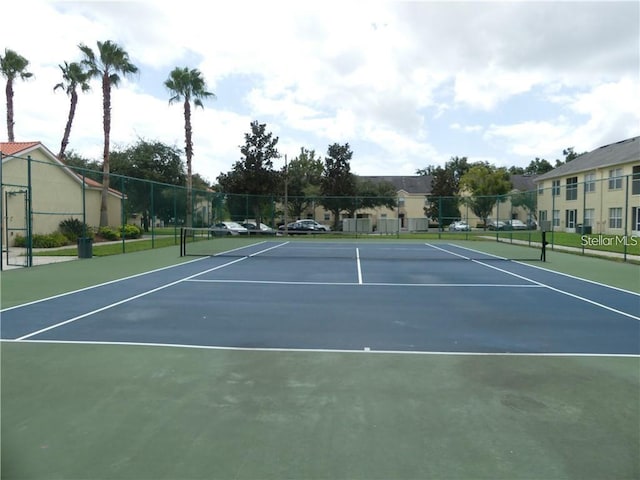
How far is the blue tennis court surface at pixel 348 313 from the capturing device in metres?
6.46

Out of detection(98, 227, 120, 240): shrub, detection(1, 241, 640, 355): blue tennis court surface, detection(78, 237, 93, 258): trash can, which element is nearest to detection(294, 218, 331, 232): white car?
detection(98, 227, 120, 240): shrub

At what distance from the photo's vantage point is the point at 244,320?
7.67 metres

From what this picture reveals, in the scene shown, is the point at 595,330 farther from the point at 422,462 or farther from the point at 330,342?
the point at 422,462

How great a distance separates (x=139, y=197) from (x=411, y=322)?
79.1 feet

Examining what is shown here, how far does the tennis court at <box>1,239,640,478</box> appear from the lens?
3.36 m

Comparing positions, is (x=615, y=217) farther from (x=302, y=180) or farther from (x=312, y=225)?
(x=302, y=180)

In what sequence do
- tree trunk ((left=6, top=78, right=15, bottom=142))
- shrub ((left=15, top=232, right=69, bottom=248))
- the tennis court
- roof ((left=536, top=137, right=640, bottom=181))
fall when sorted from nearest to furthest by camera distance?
the tennis court → shrub ((left=15, top=232, right=69, bottom=248)) → tree trunk ((left=6, top=78, right=15, bottom=142)) → roof ((left=536, top=137, right=640, bottom=181))

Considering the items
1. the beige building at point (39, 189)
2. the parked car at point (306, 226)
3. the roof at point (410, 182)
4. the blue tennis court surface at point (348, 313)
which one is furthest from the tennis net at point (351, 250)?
the roof at point (410, 182)

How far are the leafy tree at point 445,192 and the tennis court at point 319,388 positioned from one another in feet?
83.8

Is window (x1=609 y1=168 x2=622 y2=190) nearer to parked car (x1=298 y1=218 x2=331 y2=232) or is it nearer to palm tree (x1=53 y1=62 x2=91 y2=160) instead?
parked car (x1=298 y1=218 x2=331 y2=232)

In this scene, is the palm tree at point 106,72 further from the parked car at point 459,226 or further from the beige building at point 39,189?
the parked car at point 459,226

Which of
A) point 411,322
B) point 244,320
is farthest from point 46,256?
point 411,322

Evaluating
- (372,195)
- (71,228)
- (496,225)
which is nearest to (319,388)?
(71,228)

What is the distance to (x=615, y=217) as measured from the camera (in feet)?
116
